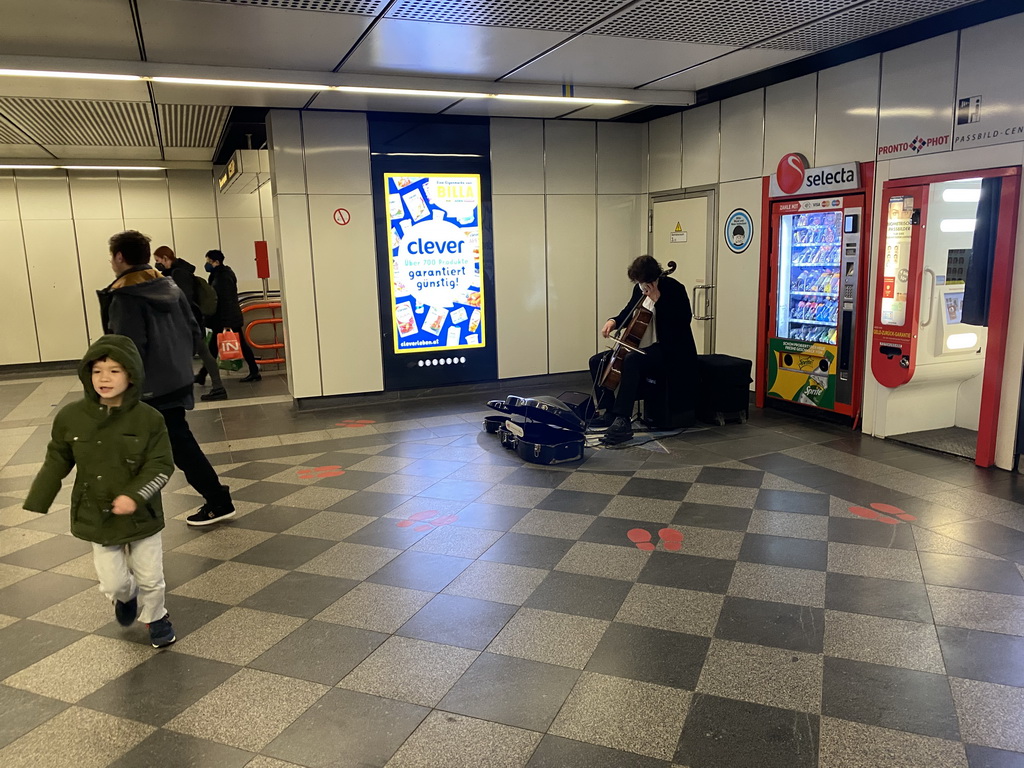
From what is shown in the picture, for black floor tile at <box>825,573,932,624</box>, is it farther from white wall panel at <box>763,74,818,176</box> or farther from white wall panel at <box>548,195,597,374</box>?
white wall panel at <box>548,195,597,374</box>

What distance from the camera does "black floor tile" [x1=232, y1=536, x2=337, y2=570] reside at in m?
3.84

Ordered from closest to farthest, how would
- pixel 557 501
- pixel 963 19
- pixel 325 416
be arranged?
pixel 557 501 → pixel 963 19 → pixel 325 416

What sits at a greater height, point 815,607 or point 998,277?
point 998,277

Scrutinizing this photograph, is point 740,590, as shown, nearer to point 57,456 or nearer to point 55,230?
point 57,456

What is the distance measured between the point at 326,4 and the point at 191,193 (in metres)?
8.36

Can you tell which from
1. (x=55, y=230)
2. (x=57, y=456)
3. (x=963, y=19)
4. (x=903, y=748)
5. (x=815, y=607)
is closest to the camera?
(x=903, y=748)

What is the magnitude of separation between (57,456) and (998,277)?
5573mm

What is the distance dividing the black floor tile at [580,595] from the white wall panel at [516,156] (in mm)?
5607

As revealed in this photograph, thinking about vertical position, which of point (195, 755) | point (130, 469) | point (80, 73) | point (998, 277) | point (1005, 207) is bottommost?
point (195, 755)

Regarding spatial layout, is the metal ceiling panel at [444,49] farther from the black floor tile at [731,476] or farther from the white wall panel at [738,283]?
the black floor tile at [731,476]

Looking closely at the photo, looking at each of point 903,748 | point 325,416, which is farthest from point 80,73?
point 903,748

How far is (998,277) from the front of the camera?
489 cm

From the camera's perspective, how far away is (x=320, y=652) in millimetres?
2947

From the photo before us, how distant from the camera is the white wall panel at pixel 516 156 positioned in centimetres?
808
